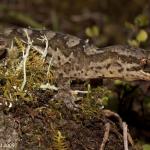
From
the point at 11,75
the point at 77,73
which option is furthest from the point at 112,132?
the point at 77,73

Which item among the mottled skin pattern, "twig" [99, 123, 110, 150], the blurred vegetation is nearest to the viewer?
"twig" [99, 123, 110, 150]

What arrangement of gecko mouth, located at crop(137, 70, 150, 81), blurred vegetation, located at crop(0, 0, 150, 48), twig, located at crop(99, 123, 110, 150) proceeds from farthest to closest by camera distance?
blurred vegetation, located at crop(0, 0, 150, 48)
gecko mouth, located at crop(137, 70, 150, 81)
twig, located at crop(99, 123, 110, 150)

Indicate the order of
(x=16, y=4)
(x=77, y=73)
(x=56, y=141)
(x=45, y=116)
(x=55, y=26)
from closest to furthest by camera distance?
1. (x=56, y=141)
2. (x=45, y=116)
3. (x=77, y=73)
4. (x=55, y=26)
5. (x=16, y=4)

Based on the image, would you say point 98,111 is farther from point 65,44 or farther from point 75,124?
point 65,44

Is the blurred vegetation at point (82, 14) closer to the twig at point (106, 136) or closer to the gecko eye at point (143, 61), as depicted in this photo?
the gecko eye at point (143, 61)

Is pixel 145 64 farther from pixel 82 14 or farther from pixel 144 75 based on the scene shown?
pixel 82 14

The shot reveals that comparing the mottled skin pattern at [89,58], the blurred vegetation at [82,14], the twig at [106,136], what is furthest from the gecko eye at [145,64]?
the blurred vegetation at [82,14]

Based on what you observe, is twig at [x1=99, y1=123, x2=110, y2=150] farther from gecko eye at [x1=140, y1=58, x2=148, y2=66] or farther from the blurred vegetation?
the blurred vegetation

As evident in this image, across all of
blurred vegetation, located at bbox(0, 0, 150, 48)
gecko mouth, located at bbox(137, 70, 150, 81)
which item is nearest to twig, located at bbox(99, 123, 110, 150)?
gecko mouth, located at bbox(137, 70, 150, 81)

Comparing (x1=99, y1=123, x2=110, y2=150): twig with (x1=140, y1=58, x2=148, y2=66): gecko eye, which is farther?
(x1=140, y1=58, x2=148, y2=66): gecko eye
